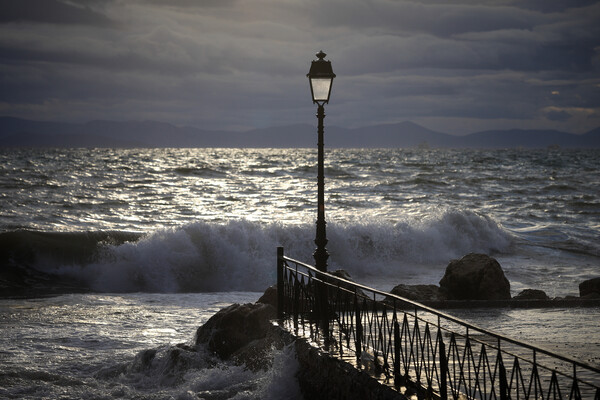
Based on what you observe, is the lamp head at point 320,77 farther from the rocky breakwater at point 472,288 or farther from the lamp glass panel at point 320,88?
the rocky breakwater at point 472,288

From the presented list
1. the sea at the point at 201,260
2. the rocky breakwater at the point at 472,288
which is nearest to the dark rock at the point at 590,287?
the rocky breakwater at the point at 472,288

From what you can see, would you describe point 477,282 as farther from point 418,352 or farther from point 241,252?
point 241,252

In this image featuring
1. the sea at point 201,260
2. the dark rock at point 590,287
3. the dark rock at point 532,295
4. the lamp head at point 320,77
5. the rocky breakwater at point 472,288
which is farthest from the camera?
the dark rock at point 590,287

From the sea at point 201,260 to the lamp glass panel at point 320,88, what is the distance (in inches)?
167

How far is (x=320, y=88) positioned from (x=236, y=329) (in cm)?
428

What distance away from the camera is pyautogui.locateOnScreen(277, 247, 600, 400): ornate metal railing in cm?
596

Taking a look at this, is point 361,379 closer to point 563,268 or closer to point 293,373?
point 293,373

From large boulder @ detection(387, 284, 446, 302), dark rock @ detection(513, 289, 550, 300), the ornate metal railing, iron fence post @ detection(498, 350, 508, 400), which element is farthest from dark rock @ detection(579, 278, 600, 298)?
iron fence post @ detection(498, 350, 508, 400)

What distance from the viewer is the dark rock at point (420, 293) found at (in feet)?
47.8

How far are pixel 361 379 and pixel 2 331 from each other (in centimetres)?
945

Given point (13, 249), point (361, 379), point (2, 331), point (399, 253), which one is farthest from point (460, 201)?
point (361, 379)

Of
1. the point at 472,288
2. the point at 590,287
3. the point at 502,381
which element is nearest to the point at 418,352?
the point at 502,381

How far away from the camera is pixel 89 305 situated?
1725cm

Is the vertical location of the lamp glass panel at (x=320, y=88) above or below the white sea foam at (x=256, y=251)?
above
